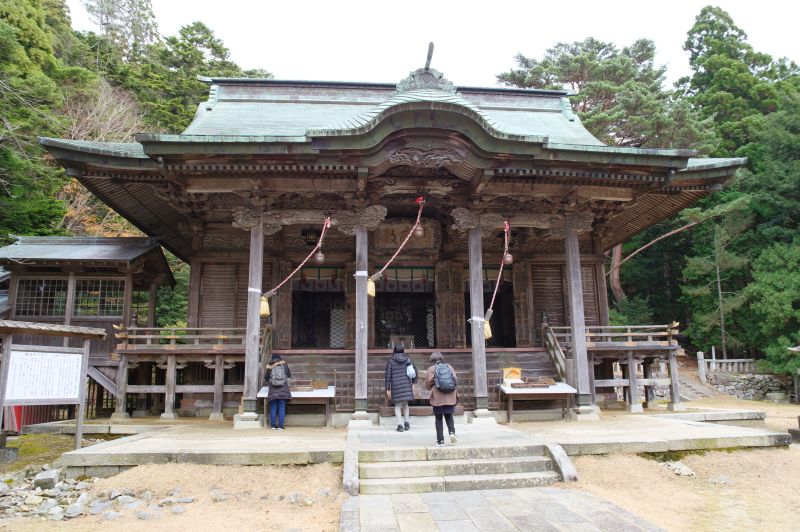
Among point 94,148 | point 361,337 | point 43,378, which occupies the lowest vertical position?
point 43,378

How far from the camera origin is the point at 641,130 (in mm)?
25703

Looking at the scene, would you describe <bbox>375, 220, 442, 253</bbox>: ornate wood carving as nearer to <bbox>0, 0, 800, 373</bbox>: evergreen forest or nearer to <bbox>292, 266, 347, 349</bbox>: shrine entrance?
<bbox>292, 266, 347, 349</bbox>: shrine entrance

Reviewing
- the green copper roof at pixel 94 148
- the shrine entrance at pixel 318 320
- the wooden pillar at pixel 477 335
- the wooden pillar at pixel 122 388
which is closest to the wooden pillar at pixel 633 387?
the wooden pillar at pixel 477 335

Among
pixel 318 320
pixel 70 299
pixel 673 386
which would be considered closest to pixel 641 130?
pixel 673 386

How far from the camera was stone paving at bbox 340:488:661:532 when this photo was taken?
15.5 ft

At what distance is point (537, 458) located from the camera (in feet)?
22.2

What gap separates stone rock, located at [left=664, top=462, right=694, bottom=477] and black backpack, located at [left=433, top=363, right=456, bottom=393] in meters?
3.17

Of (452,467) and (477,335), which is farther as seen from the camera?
(477,335)

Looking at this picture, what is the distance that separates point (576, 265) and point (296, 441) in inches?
278

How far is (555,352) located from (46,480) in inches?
385

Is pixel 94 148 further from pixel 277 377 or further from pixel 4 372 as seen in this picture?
pixel 277 377

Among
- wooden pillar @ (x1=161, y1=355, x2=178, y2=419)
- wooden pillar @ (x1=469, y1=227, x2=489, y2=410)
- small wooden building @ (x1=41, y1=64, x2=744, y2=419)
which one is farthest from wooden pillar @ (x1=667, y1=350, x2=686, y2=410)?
wooden pillar @ (x1=161, y1=355, x2=178, y2=419)

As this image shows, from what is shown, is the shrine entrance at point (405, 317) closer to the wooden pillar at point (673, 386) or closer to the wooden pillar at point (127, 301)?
the wooden pillar at point (673, 386)

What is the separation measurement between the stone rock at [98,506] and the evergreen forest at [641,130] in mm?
16753
